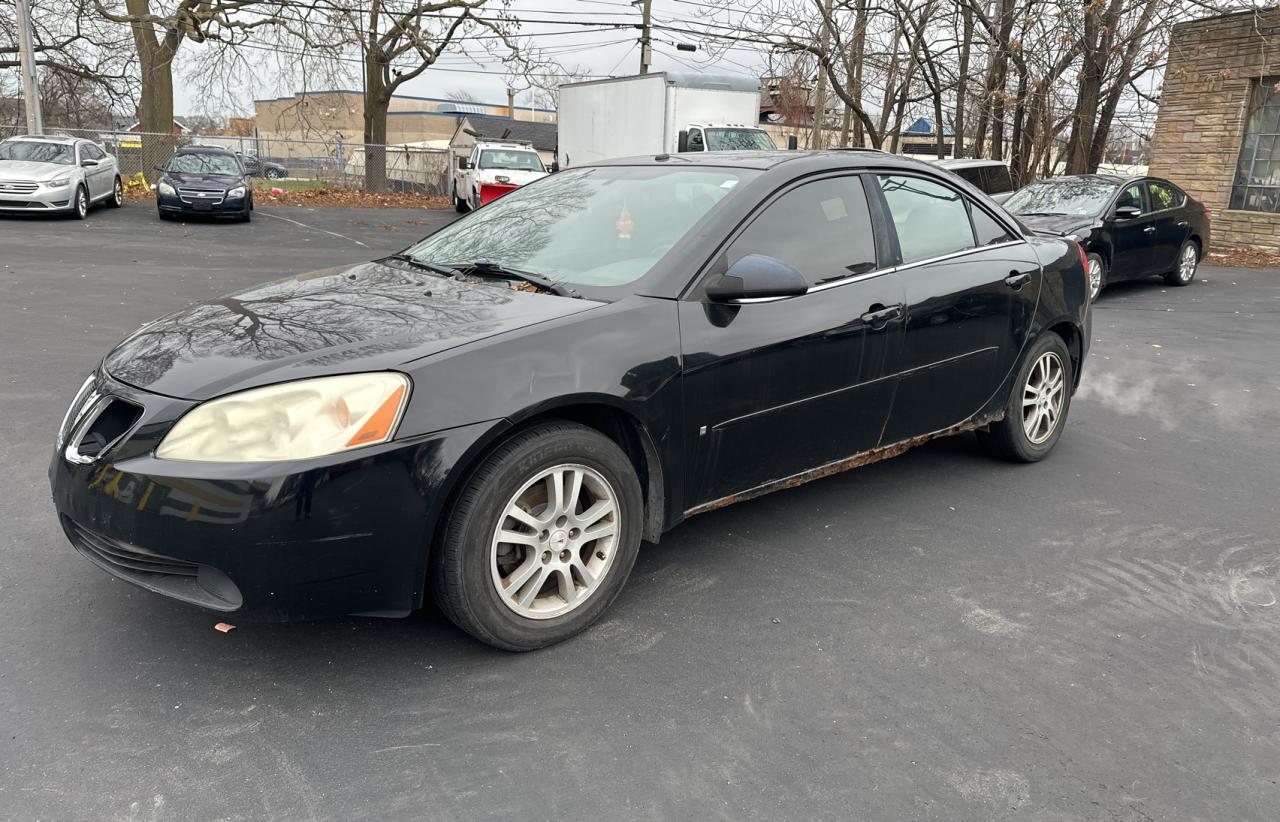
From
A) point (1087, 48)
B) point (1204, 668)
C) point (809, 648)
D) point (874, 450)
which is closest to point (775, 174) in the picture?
point (874, 450)

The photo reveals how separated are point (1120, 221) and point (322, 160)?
32.8 m

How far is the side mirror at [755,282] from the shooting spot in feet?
10.8

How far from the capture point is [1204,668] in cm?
308

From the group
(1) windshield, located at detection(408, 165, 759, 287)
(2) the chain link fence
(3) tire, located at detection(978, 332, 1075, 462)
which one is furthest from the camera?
(2) the chain link fence

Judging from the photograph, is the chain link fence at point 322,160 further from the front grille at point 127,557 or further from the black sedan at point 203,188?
the front grille at point 127,557

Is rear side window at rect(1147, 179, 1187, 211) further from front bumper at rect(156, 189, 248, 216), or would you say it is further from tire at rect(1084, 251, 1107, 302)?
front bumper at rect(156, 189, 248, 216)

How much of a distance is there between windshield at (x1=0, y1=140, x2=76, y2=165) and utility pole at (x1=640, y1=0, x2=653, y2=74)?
842 inches

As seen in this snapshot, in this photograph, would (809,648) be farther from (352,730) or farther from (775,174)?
(775,174)

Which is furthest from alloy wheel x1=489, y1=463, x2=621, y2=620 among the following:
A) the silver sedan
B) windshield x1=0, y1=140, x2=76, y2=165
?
windshield x1=0, y1=140, x2=76, y2=165

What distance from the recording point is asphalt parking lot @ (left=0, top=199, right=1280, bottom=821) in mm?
2402

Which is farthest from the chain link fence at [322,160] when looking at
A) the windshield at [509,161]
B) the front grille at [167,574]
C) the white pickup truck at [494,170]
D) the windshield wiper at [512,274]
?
the front grille at [167,574]

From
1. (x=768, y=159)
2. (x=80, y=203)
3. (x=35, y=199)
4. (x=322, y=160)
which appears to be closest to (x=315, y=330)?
(x=768, y=159)

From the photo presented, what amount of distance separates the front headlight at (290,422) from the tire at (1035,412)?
11.0 ft

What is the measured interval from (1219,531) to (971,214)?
5.93 ft
